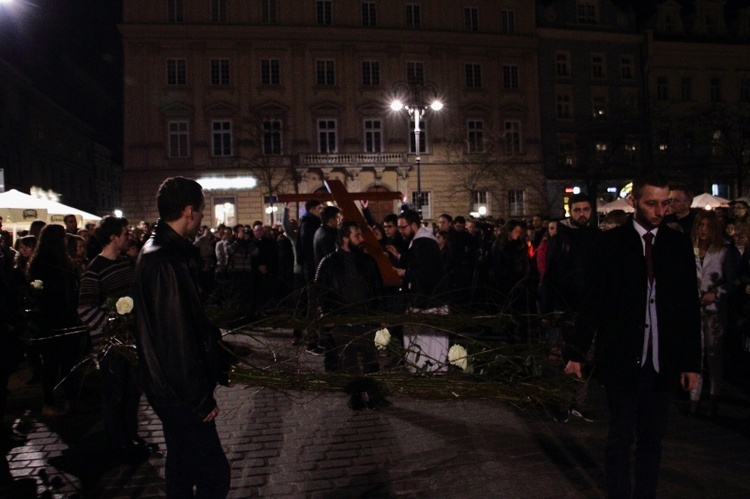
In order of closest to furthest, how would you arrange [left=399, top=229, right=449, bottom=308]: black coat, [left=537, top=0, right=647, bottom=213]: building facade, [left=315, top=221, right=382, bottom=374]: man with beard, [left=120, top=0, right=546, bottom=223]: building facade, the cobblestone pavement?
the cobblestone pavement
[left=315, top=221, right=382, bottom=374]: man with beard
[left=399, top=229, right=449, bottom=308]: black coat
[left=120, top=0, right=546, bottom=223]: building facade
[left=537, top=0, right=647, bottom=213]: building facade

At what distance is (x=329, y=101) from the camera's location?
4234 cm

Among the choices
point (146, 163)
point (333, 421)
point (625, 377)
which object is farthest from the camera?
point (146, 163)

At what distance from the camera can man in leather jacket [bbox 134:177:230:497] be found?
3.12 meters

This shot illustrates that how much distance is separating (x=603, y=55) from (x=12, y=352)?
1903 inches

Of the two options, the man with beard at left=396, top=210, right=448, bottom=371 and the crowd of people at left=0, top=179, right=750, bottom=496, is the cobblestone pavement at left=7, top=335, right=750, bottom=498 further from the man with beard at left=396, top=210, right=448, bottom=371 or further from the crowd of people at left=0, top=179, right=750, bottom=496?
the man with beard at left=396, top=210, right=448, bottom=371

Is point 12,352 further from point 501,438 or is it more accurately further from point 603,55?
point 603,55

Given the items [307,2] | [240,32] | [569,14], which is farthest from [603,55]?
[240,32]

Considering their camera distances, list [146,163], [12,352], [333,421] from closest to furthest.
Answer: [12,352] → [333,421] → [146,163]

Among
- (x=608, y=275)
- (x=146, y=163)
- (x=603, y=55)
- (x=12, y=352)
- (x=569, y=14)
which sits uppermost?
(x=569, y=14)

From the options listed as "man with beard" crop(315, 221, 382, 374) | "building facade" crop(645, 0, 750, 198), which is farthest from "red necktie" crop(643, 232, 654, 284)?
"building facade" crop(645, 0, 750, 198)

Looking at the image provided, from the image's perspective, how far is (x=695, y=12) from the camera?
160ft

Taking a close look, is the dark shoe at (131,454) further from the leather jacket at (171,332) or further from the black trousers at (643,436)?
the black trousers at (643,436)

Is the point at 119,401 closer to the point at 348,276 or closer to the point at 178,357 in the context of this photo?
the point at 348,276

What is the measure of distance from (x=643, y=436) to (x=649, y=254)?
1070mm
